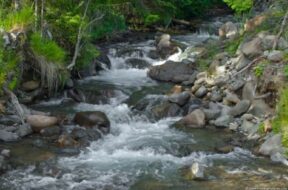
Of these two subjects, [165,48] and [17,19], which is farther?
[165,48]

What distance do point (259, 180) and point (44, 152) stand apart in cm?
429

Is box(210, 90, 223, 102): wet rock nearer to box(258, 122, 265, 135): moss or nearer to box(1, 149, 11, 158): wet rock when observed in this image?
box(258, 122, 265, 135): moss

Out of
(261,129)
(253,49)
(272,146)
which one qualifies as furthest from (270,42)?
(272,146)

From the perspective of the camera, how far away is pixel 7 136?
36.2 feet

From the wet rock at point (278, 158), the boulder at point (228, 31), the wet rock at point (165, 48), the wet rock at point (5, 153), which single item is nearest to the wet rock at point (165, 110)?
the wet rock at point (278, 158)

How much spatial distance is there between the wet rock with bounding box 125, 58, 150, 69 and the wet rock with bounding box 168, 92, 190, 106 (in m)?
4.69

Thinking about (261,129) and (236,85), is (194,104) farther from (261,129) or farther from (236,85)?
(261,129)

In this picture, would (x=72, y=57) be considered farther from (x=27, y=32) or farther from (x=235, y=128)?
(x=235, y=128)

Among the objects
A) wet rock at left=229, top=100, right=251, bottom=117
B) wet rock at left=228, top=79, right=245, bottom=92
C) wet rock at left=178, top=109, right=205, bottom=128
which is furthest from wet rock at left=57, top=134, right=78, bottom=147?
wet rock at left=228, top=79, right=245, bottom=92

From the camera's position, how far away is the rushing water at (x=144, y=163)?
9.01m

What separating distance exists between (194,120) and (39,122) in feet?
12.0

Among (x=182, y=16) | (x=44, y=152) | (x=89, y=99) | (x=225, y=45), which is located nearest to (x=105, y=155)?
(x=44, y=152)

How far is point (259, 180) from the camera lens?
30.1 feet

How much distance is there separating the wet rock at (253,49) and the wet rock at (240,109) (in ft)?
5.71
